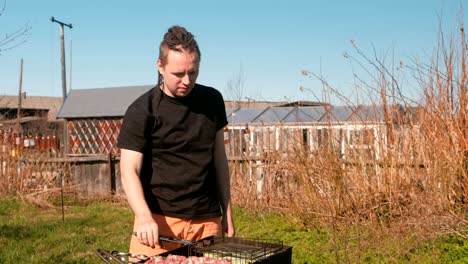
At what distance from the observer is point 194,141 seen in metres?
2.46

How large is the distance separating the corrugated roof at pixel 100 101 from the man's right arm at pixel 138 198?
12.1 metres

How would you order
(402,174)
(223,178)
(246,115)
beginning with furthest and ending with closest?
(246,115) < (402,174) < (223,178)

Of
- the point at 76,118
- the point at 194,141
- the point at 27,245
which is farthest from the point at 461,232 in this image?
the point at 76,118

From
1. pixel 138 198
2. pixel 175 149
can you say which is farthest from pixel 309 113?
pixel 138 198

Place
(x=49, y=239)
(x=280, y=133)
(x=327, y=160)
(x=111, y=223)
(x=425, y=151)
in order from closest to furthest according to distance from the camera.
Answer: (x=425, y=151)
(x=327, y=160)
(x=49, y=239)
(x=280, y=133)
(x=111, y=223)

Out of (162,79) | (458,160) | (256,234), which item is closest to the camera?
(162,79)

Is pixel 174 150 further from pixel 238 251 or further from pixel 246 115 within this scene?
pixel 246 115

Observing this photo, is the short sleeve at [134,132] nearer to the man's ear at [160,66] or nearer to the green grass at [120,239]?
the man's ear at [160,66]

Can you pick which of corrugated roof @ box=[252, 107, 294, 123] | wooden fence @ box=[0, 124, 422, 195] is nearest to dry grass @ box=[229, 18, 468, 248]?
wooden fence @ box=[0, 124, 422, 195]

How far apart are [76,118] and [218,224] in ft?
43.2

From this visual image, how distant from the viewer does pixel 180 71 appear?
2203 millimetres

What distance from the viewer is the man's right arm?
6.84 ft

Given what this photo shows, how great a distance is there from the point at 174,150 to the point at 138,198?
32cm

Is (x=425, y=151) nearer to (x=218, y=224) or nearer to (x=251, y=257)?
(x=218, y=224)
